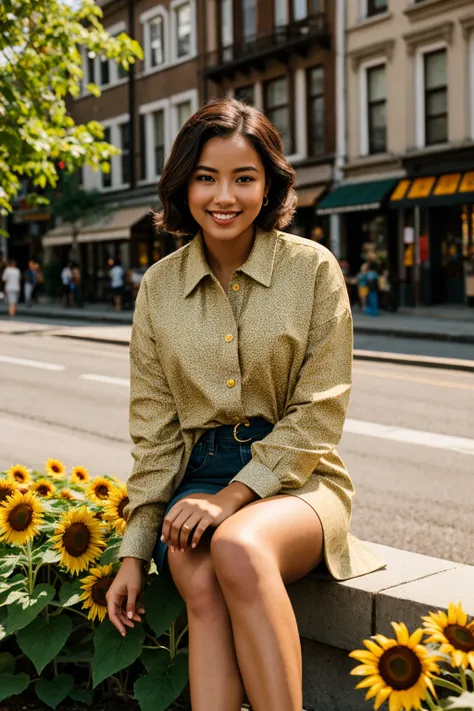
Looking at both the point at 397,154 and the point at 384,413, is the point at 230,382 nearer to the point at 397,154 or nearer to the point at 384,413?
the point at 384,413

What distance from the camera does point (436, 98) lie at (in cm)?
2350

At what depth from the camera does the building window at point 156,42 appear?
3372cm

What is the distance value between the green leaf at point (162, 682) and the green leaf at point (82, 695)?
0.84ft

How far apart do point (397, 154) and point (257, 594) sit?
22.8 metres

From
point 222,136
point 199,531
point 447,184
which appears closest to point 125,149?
point 447,184

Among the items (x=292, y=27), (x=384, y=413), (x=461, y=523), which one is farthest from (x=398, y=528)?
(x=292, y=27)

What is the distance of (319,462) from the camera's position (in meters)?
2.94

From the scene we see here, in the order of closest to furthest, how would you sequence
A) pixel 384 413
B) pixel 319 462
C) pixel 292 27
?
pixel 319 462 < pixel 384 413 < pixel 292 27

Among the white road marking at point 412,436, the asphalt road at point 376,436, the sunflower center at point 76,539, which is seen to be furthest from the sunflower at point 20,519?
the white road marking at point 412,436

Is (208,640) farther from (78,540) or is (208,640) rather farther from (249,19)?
(249,19)

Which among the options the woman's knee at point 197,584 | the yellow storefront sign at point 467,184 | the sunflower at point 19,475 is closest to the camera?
the woman's knee at point 197,584

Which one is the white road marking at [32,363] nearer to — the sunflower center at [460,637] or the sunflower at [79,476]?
the sunflower at [79,476]

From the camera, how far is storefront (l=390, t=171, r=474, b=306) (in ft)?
75.9

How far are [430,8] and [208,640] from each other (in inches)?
898
